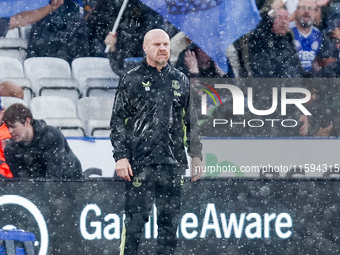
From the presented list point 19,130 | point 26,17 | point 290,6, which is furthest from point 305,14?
point 19,130

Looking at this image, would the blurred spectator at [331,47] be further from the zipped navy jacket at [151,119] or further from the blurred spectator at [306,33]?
the zipped navy jacket at [151,119]

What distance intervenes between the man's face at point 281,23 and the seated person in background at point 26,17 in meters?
1.74

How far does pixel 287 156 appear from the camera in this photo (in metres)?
3.57

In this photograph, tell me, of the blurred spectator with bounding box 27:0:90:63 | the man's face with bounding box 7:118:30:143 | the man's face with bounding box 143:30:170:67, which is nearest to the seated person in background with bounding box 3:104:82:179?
the man's face with bounding box 7:118:30:143

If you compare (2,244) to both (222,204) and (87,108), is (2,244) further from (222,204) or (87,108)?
(222,204)

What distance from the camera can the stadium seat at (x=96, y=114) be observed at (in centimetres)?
356

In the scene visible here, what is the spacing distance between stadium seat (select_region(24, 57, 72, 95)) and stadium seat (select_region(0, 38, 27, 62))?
72mm

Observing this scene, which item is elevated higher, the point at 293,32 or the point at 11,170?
the point at 293,32

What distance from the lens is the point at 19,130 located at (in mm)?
3551

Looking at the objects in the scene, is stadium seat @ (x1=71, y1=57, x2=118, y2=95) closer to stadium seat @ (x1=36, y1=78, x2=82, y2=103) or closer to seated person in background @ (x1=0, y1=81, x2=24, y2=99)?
stadium seat @ (x1=36, y1=78, x2=82, y2=103)

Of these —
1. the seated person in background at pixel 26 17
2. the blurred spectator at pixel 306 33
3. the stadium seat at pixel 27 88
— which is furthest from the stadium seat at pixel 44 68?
the blurred spectator at pixel 306 33

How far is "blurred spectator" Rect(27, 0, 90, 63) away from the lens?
3.54m

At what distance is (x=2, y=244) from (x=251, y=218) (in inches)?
77.2

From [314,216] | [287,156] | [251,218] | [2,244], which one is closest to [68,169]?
[2,244]
